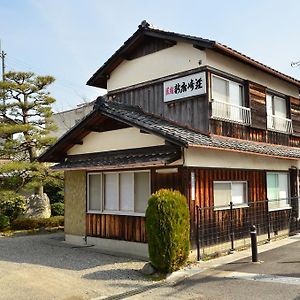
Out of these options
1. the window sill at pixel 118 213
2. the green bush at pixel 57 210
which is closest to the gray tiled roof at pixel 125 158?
the window sill at pixel 118 213

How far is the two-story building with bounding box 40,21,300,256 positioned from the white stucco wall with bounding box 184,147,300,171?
3 centimetres

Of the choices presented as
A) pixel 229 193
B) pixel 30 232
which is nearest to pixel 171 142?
pixel 229 193

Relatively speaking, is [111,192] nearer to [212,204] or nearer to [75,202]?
[75,202]

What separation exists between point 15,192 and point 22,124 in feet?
11.4

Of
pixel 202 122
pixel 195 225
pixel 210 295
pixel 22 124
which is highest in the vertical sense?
pixel 22 124

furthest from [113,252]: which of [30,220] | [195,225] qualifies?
[30,220]

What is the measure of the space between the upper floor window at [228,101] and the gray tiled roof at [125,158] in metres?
2.31

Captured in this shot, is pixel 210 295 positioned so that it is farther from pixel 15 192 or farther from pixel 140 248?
pixel 15 192

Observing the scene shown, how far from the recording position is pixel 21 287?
781cm

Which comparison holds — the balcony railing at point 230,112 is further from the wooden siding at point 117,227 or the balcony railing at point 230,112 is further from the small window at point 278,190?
the wooden siding at point 117,227

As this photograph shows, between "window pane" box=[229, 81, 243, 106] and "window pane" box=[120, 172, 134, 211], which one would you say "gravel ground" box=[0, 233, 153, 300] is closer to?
"window pane" box=[120, 172, 134, 211]

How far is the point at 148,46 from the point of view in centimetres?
1377

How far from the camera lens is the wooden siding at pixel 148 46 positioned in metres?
13.2

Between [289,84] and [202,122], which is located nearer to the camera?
[202,122]
